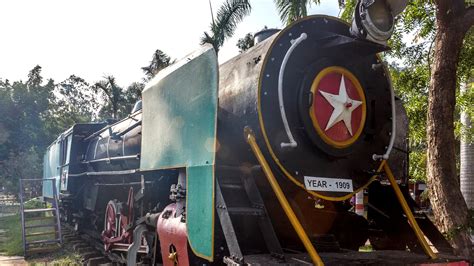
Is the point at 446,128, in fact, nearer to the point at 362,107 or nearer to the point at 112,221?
the point at 362,107

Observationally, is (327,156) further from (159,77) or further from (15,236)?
(15,236)

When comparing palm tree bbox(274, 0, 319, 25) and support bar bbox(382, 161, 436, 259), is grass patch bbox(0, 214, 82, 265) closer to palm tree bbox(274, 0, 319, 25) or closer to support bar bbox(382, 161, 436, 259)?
support bar bbox(382, 161, 436, 259)

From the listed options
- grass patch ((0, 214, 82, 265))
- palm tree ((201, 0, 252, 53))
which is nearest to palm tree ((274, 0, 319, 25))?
palm tree ((201, 0, 252, 53))

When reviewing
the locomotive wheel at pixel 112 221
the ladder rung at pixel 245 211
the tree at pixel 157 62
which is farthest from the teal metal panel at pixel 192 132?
the tree at pixel 157 62

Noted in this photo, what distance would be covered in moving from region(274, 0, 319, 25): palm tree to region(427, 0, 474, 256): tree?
657cm

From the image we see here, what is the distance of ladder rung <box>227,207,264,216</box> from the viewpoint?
3054 mm

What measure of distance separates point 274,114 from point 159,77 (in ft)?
6.06

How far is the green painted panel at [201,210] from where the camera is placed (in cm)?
310

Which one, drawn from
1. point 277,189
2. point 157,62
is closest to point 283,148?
point 277,189

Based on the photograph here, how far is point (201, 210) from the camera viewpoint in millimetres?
3242

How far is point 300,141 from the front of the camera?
3.40 meters

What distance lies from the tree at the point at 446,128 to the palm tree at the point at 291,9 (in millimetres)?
6574

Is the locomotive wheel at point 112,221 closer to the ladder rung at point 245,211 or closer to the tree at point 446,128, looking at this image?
the ladder rung at point 245,211

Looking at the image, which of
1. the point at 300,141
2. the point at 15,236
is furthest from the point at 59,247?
the point at 300,141
